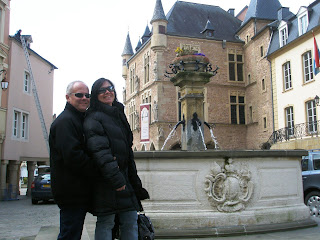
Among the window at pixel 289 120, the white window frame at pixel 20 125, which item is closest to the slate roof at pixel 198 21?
the window at pixel 289 120

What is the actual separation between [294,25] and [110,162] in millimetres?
26231

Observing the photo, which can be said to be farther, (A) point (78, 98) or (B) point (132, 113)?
(B) point (132, 113)

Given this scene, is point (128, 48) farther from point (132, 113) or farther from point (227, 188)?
point (227, 188)

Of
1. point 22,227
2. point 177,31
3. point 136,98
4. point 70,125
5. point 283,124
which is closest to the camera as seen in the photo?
point 70,125

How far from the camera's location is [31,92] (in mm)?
24094

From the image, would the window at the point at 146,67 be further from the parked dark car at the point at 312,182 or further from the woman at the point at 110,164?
the woman at the point at 110,164

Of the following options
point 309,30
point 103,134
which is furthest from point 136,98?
point 103,134

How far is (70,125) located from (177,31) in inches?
1226

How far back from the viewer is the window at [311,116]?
22969 millimetres

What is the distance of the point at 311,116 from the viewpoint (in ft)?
78.4

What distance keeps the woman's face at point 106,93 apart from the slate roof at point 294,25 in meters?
22.2

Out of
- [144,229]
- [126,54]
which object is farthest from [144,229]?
[126,54]

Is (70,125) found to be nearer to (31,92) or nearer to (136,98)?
(31,92)

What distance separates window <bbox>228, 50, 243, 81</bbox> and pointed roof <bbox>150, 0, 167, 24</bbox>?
23.6 ft
